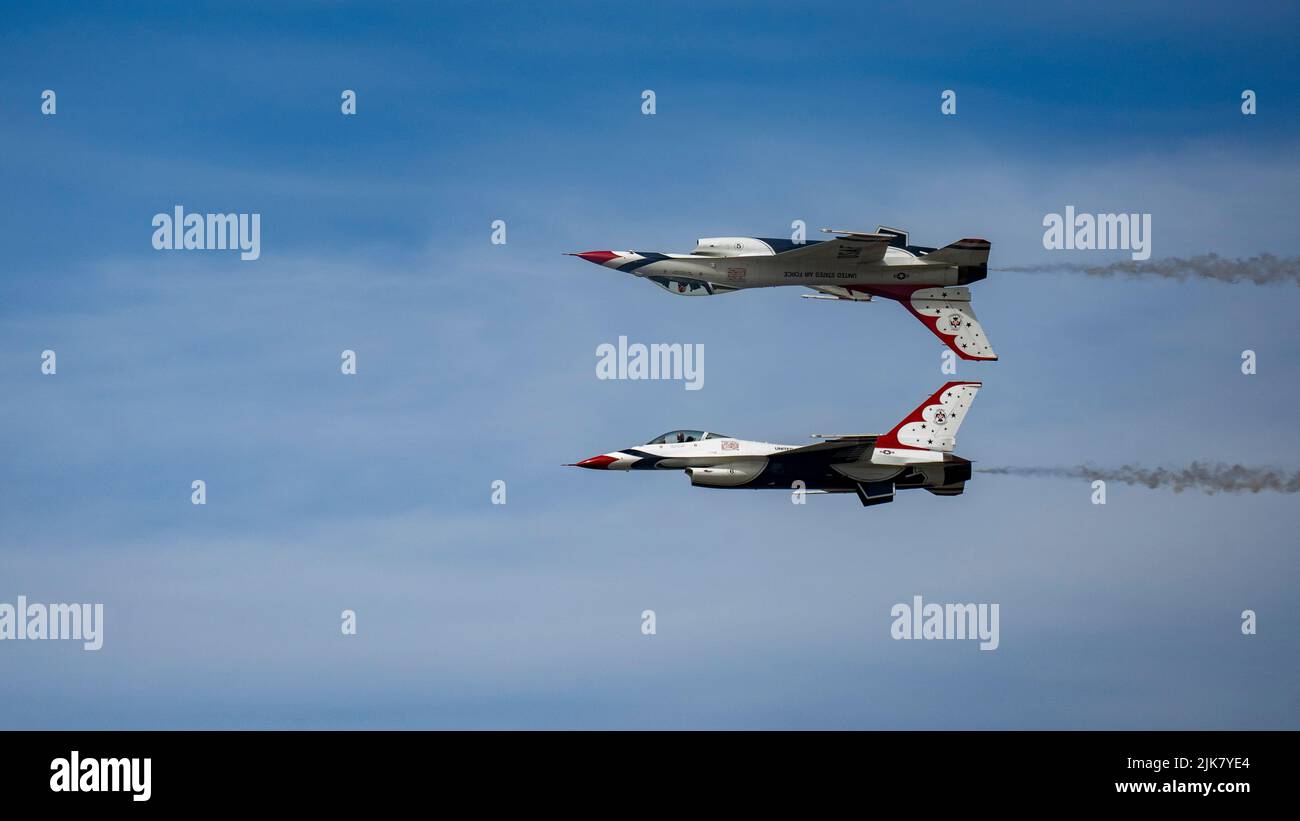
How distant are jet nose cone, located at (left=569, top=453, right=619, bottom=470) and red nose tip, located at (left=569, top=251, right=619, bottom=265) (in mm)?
6420

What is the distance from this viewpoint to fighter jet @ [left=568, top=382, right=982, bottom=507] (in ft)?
234

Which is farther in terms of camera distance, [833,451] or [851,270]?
[851,270]

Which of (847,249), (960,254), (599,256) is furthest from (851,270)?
(599,256)

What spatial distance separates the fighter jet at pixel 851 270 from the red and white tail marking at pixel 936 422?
131 cm

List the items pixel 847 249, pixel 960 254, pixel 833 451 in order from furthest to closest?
pixel 960 254, pixel 847 249, pixel 833 451

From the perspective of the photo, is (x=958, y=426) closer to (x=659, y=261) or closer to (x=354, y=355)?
(x=659, y=261)

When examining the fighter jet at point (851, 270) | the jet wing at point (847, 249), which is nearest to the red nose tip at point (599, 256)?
the fighter jet at point (851, 270)

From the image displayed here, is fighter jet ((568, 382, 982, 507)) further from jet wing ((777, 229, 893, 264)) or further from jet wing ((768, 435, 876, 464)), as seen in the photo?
jet wing ((777, 229, 893, 264))

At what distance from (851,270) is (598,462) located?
10.1m

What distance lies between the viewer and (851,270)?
7394 centimetres

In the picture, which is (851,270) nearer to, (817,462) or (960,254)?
(960,254)

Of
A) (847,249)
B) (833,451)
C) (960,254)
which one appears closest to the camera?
(833,451)
